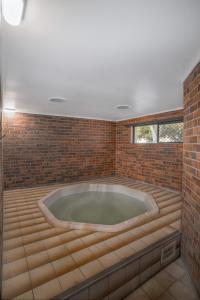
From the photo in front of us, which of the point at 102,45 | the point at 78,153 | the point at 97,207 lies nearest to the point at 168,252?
the point at 97,207

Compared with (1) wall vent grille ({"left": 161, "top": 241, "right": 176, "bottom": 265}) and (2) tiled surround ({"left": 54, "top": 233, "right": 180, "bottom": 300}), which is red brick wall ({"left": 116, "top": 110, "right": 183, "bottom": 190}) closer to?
(1) wall vent grille ({"left": 161, "top": 241, "right": 176, "bottom": 265})

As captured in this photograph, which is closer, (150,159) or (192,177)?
(192,177)

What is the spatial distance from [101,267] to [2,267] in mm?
843

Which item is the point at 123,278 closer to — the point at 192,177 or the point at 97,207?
the point at 192,177

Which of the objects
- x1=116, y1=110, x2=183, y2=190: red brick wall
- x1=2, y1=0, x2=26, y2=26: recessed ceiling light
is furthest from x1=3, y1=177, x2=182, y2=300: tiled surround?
x1=2, y1=0, x2=26, y2=26: recessed ceiling light

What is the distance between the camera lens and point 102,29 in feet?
3.27

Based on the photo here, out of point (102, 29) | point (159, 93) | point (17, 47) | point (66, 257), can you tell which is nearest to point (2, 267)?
point (66, 257)

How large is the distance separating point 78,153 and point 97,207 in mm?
1793

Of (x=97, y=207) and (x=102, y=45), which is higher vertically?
(x=102, y=45)

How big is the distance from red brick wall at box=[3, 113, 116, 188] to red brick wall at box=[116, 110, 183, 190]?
35 centimetres

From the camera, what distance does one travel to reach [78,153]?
436cm

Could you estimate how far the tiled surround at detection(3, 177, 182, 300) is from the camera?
3.59 ft

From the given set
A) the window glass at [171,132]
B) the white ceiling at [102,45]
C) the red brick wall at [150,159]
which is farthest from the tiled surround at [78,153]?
the white ceiling at [102,45]

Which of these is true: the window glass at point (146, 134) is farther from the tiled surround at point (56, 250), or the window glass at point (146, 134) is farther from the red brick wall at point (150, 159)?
the tiled surround at point (56, 250)
